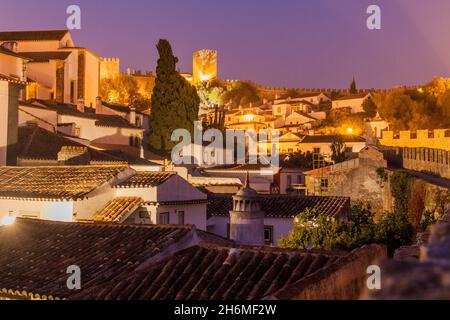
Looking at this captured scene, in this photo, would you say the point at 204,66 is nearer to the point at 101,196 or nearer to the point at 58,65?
the point at 58,65

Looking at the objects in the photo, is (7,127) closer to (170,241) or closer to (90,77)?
(170,241)

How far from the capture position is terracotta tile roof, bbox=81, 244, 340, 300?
7.17 m

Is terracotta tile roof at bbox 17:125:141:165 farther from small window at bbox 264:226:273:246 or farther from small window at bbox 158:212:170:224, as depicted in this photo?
small window at bbox 158:212:170:224

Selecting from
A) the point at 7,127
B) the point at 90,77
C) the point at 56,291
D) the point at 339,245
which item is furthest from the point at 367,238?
the point at 90,77

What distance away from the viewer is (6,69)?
31.1m

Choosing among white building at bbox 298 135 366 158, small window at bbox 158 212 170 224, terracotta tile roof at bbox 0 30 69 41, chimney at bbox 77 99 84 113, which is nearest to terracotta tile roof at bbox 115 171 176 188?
small window at bbox 158 212 170 224

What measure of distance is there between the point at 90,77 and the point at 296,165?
18951 mm

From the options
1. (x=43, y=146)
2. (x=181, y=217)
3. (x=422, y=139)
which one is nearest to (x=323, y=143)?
(x=422, y=139)

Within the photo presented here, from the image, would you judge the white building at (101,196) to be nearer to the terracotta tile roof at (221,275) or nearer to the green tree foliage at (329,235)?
the green tree foliage at (329,235)

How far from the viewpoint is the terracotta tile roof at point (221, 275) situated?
7172mm

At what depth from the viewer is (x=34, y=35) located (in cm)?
5125

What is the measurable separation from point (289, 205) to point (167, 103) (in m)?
Answer: 24.3

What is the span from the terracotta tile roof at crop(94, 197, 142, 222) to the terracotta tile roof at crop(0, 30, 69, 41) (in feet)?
119

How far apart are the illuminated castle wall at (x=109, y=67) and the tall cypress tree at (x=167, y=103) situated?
5559 cm
